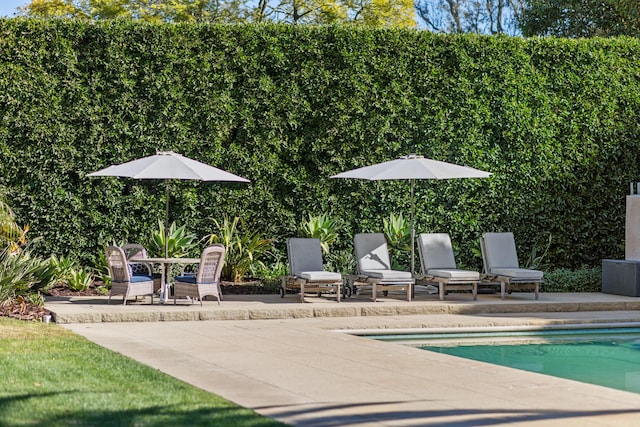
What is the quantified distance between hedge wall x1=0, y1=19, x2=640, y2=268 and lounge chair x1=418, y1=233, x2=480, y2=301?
49.7 inches

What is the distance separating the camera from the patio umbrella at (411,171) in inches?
550

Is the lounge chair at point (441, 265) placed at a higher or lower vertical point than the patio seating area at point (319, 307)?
higher

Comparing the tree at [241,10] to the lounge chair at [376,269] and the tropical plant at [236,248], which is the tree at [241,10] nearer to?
the tropical plant at [236,248]

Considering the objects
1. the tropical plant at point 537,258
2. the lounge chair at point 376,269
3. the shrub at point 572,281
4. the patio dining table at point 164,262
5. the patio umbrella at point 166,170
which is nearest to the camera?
the patio umbrella at point 166,170

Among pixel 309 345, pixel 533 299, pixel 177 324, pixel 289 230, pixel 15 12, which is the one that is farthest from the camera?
pixel 15 12

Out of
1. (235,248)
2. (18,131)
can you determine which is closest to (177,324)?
(235,248)

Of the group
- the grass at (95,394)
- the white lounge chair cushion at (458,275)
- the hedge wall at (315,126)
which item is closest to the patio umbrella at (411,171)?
the white lounge chair cushion at (458,275)

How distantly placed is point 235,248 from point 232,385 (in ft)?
25.7

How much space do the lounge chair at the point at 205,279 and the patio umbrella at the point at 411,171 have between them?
2.57 meters

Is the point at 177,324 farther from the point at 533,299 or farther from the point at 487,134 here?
the point at 487,134

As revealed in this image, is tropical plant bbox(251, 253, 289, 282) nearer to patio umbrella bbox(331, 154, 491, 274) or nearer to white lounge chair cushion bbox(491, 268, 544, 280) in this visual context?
patio umbrella bbox(331, 154, 491, 274)

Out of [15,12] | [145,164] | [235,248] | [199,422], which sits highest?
[15,12]

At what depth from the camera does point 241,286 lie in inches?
579

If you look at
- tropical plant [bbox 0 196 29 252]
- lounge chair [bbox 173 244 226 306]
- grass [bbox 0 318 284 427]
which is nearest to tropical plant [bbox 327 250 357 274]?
lounge chair [bbox 173 244 226 306]
